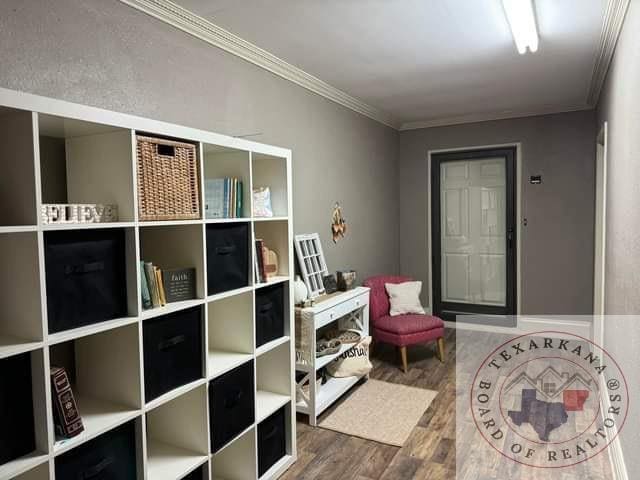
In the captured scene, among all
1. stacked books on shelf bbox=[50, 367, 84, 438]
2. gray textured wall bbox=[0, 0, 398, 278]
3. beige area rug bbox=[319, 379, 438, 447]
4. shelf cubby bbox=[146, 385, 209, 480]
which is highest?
gray textured wall bbox=[0, 0, 398, 278]

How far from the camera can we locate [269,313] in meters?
2.49

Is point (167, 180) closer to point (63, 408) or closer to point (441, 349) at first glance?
point (63, 408)

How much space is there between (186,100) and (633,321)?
8.04ft

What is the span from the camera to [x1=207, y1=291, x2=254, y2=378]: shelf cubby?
232 centimetres

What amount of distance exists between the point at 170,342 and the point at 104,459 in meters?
0.46

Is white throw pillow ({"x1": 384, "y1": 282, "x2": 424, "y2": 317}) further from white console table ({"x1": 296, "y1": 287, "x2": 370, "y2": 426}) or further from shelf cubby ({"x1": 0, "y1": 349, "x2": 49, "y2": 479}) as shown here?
shelf cubby ({"x1": 0, "y1": 349, "x2": 49, "y2": 479})

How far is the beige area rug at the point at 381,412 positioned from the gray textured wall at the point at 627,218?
1.25 metres

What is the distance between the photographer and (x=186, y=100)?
98.3 inches

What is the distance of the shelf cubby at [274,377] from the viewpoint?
8.53ft

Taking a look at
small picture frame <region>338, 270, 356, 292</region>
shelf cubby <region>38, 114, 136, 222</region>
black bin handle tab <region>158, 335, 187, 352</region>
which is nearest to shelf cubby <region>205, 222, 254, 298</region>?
black bin handle tab <region>158, 335, 187, 352</region>

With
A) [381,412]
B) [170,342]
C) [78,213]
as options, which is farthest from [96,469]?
[381,412]

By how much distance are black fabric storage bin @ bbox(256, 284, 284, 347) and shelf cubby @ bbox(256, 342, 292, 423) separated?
0.12 metres

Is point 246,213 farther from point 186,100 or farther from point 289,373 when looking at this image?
point 289,373

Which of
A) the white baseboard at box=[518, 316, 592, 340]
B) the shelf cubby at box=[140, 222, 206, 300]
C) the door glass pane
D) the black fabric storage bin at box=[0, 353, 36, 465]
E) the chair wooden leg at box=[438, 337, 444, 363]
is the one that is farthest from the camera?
the door glass pane
